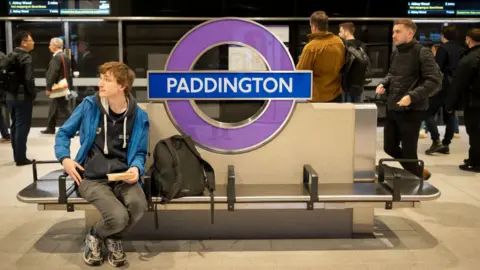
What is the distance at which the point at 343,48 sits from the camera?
192 inches

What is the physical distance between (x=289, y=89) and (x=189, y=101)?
68cm

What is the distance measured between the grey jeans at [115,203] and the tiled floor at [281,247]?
0.28 meters

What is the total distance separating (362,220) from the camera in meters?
3.92

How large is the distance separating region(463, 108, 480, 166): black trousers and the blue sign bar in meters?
3.06

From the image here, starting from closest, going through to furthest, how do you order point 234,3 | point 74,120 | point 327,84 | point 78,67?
point 74,120 < point 327,84 < point 234,3 < point 78,67

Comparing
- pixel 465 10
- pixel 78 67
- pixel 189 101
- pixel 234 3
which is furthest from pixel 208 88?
pixel 78 67

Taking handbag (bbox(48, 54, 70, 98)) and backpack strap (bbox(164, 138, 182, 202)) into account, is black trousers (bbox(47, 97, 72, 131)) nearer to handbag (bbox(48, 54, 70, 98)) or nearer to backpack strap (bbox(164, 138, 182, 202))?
handbag (bbox(48, 54, 70, 98))

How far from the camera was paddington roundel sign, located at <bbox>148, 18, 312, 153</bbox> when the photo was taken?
12.2 ft

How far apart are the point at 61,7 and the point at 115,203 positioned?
7241 millimetres

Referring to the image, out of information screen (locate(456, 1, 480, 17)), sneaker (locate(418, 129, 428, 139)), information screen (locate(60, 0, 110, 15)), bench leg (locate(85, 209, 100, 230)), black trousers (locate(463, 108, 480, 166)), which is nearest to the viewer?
bench leg (locate(85, 209, 100, 230))

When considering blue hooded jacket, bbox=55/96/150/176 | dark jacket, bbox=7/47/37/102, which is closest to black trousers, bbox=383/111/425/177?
blue hooded jacket, bbox=55/96/150/176

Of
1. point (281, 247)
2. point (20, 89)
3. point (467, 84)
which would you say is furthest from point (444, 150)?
point (20, 89)

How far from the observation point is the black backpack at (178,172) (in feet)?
11.3

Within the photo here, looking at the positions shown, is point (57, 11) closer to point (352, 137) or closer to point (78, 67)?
point (78, 67)
